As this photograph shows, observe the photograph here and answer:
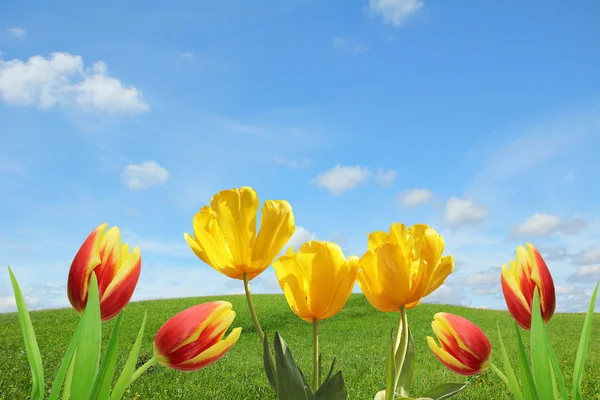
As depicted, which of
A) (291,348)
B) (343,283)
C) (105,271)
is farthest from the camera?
(291,348)

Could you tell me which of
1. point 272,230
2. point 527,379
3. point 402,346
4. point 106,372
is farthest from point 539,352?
point 106,372

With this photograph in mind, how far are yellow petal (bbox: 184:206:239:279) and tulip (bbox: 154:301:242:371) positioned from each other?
0.33 feet

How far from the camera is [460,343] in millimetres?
1450

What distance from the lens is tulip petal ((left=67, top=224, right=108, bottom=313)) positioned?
1355mm

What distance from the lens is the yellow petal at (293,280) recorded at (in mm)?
1269

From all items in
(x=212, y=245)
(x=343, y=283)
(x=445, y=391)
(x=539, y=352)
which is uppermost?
(x=212, y=245)

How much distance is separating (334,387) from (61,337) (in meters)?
12.3

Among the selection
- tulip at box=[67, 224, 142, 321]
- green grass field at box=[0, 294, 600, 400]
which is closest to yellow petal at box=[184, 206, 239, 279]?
tulip at box=[67, 224, 142, 321]

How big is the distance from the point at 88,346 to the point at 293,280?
55 centimetres

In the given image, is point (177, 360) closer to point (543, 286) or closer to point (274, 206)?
point (274, 206)

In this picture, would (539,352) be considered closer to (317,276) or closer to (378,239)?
(378,239)

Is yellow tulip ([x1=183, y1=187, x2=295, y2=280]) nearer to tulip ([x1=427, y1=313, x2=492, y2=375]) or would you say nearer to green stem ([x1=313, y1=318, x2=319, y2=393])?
green stem ([x1=313, y1=318, x2=319, y2=393])

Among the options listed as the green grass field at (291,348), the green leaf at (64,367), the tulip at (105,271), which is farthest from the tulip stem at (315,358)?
the green grass field at (291,348)

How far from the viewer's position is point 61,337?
38.6 ft
